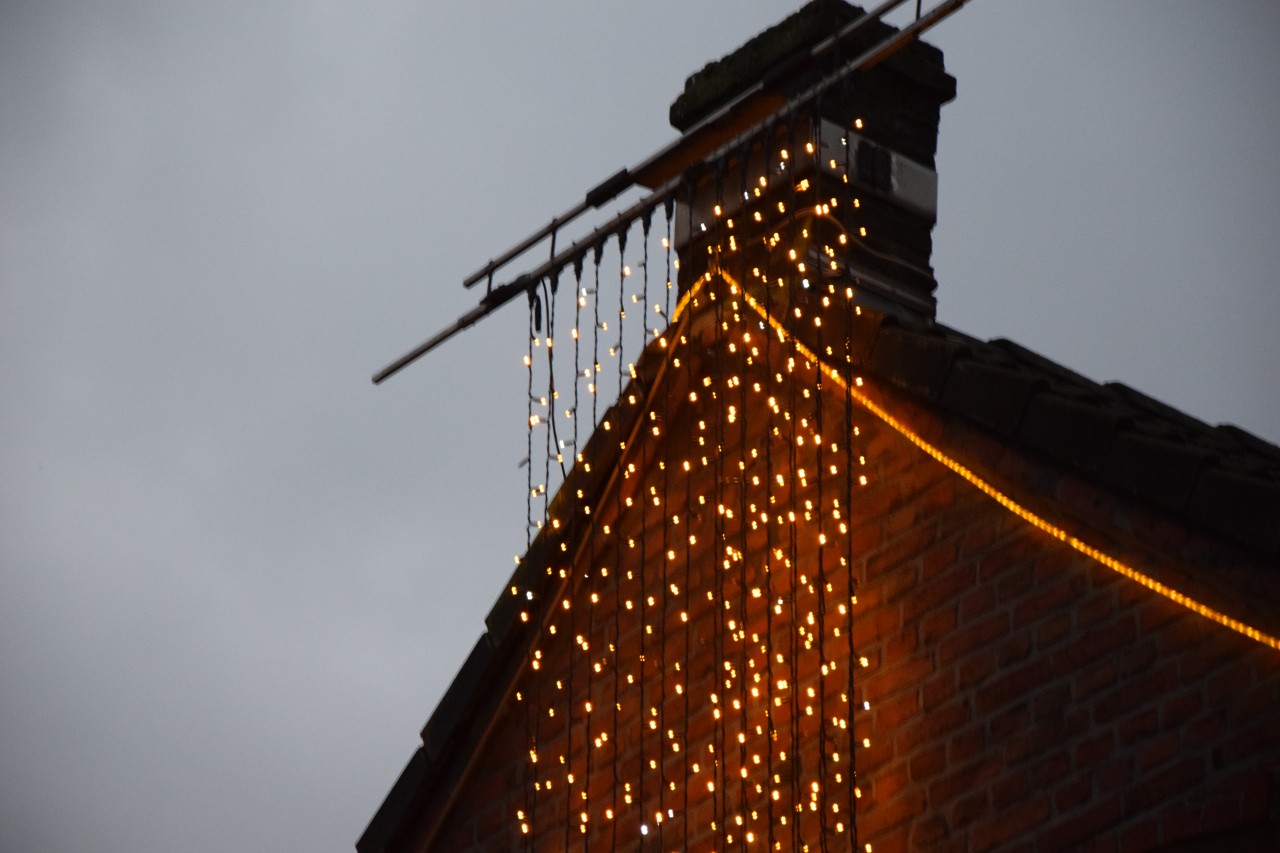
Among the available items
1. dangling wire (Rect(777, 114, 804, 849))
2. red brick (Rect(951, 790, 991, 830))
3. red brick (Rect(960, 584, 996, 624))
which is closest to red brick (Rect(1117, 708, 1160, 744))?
red brick (Rect(951, 790, 991, 830))

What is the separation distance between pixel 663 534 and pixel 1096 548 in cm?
188

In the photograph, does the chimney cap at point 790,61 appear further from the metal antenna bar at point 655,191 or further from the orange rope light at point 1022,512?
the orange rope light at point 1022,512

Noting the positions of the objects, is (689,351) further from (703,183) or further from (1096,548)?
(1096,548)

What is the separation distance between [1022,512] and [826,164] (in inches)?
66.1

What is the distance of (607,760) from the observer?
705 centimetres

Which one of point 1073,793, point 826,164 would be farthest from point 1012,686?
point 826,164

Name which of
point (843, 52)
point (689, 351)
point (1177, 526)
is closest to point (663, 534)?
point (689, 351)

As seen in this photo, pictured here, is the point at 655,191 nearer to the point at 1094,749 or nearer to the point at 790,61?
the point at 790,61

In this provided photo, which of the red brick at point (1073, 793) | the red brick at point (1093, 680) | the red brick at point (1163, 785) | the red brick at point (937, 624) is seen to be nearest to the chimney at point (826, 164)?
the red brick at point (937, 624)

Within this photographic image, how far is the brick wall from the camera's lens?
546cm

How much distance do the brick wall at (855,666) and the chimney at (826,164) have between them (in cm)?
40

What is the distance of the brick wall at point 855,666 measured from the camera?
17.9ft

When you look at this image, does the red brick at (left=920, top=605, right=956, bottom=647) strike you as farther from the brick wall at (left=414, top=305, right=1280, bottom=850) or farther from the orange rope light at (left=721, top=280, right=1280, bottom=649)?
the orange rope light at (left=721, top=280, right=1280, bottom=649)

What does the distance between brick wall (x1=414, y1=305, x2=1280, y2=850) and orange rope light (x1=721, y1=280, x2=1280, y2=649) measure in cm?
3
